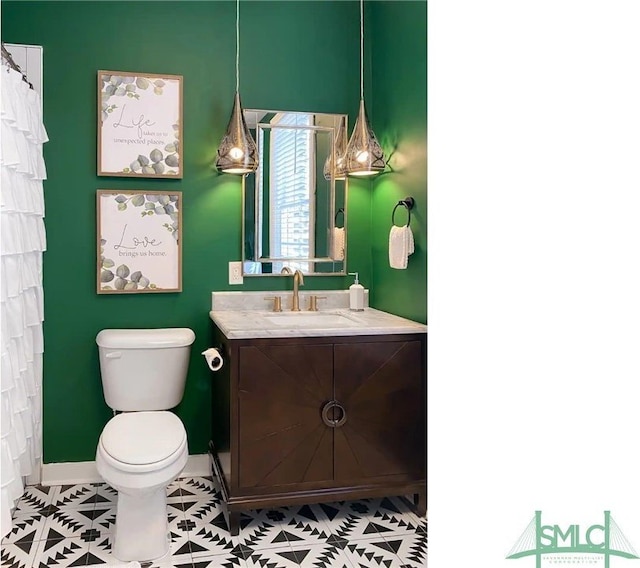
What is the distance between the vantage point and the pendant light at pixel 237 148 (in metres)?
2.76

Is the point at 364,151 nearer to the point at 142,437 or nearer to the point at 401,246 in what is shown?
the point at 401,246

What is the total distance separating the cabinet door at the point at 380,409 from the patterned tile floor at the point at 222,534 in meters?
0.20

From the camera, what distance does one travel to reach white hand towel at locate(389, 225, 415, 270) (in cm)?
262

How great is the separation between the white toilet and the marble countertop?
259 millimetres

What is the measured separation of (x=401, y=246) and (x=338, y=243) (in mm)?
532

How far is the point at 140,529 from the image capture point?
2.20 metres

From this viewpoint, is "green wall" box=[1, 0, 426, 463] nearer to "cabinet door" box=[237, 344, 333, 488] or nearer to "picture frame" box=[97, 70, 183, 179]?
"picture frame" box=[97, 70, 183, 179]

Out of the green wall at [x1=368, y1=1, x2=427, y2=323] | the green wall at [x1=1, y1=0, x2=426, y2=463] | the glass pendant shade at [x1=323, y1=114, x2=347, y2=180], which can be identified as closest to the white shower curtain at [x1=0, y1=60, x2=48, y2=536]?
the green wall at [x1=1, y1=0, x2=426, y2=463]

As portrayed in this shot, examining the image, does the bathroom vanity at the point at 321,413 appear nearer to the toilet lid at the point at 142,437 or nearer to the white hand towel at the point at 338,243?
the toilet lid at the point at 142,437

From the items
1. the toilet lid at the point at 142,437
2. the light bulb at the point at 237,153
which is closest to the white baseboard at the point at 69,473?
the toilet lid at the point at 142,437

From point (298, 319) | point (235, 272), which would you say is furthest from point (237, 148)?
point (298, 319)
